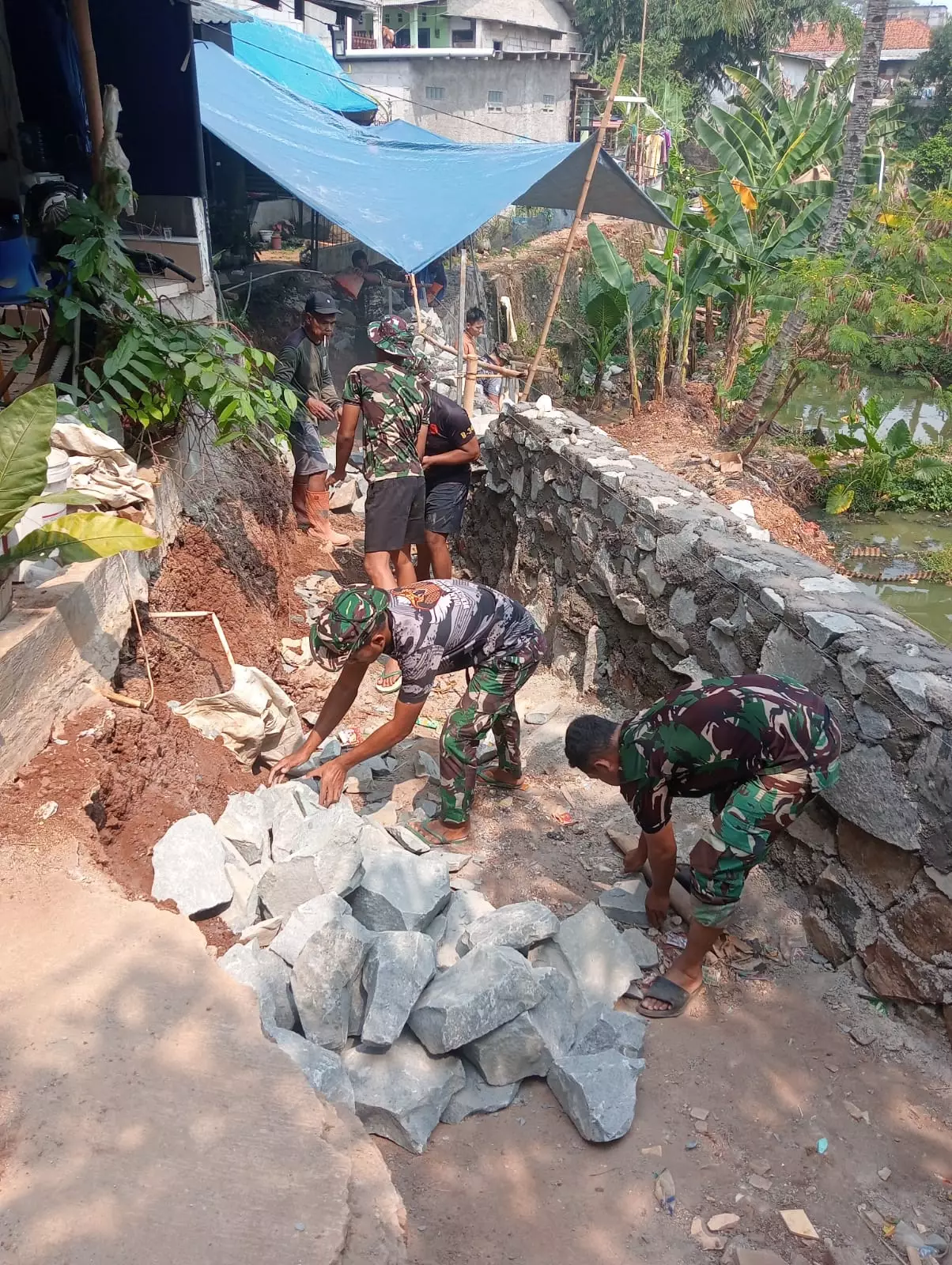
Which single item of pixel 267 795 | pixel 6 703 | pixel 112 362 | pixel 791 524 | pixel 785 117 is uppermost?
pixel 785 117

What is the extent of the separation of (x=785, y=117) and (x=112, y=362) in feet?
44.3

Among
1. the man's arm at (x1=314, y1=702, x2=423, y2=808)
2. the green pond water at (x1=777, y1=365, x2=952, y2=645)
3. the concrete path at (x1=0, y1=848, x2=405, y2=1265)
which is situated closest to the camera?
the concrete path at (x1=0, y1=848, x2=405, y2=1265)

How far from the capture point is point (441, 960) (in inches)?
121

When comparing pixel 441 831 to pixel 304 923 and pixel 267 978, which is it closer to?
pixel 304 923

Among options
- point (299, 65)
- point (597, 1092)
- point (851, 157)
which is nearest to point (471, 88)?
point (299, 65)

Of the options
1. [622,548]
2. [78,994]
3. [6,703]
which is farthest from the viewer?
[622,548]

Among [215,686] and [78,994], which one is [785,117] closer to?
[215,686]

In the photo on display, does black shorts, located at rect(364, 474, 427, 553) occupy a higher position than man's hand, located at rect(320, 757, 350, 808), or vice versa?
black shorts, located at rect(364, 474, 427, 553)

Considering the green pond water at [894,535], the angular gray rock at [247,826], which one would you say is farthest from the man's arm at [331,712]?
the green pond water at [894,535]

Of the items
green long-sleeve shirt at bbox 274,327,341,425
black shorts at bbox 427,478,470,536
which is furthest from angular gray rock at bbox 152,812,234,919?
green long-sleeve shirt at bbox 274,327,341,425

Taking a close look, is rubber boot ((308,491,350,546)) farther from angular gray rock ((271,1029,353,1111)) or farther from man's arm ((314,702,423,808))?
angular gray rock ((271,1029,353,1111))

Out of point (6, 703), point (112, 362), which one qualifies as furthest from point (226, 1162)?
point (112, 362)

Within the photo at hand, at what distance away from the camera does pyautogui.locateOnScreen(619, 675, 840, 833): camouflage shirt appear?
2.81 metres

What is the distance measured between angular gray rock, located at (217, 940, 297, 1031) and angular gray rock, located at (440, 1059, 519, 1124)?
52cm
